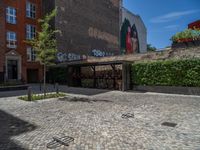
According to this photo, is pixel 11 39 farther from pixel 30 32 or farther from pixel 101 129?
pixel 101 129

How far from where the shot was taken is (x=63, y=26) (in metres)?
29.9

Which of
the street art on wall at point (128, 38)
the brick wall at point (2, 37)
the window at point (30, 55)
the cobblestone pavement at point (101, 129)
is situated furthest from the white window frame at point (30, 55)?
the street art on wall at point (128, 38)

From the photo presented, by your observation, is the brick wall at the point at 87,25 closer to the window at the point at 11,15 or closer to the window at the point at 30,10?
the window at the point at 30,10

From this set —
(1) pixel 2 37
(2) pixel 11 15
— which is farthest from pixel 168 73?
(2) pixel 11 15

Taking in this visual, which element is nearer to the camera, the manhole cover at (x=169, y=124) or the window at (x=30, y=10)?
the manhole cover at (x=169, y=124)

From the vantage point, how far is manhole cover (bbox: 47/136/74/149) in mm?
4572

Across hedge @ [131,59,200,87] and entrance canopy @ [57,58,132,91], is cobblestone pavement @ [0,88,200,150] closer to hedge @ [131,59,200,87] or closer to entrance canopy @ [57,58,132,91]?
hedge @ [131,59,200,87]

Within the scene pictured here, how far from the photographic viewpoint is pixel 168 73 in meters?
15.4

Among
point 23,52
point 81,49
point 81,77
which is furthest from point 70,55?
point 81,77

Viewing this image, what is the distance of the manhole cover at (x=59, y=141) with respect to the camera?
180 inches

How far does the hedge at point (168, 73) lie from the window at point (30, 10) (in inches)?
814

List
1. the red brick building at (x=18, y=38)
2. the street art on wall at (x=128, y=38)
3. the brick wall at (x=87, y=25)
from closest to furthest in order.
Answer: the red brick building at (x=18, y=38)
the brick wall at (x=87, y=25)
the street art on wall at (x=128, y=38)

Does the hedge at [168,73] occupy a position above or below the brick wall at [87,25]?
below

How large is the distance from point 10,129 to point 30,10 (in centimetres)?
2771
